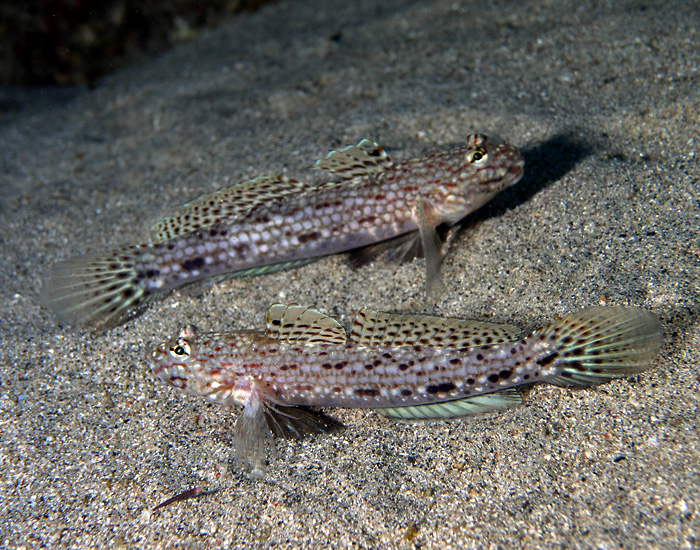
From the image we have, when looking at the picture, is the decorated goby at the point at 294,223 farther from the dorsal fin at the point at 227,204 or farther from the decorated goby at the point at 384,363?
the decorated goby at the point at 384,363

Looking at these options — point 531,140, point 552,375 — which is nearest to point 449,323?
point 552,375

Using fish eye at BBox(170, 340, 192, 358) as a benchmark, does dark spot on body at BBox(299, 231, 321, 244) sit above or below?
above

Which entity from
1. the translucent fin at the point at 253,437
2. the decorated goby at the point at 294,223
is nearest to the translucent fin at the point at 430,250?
the decorated goby at the point at 294,223

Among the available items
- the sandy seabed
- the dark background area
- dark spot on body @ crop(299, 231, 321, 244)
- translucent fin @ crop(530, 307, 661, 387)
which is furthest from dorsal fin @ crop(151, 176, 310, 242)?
the dark background area

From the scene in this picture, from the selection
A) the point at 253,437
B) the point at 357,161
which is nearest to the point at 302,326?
the point at 253,437

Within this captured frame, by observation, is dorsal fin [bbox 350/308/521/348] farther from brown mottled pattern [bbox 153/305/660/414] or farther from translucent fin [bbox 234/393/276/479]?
translucent fin [bbox 234/393/276/479]

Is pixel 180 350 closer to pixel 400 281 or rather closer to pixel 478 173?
pixel 400 281

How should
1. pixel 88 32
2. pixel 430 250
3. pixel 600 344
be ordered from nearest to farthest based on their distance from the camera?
pixel 600 344 < pixel 430 250 < pixel 88 32
